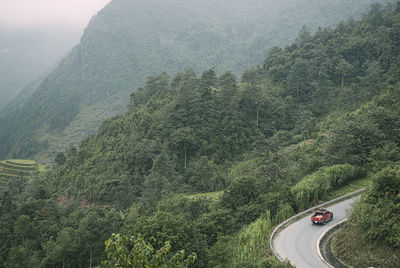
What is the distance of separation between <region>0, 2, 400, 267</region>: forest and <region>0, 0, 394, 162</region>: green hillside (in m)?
77.0

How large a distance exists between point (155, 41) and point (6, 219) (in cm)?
15656

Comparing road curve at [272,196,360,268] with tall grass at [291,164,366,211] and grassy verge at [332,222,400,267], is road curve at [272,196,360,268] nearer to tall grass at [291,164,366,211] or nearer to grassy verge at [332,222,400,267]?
grassy verge at [332,222,400,267]

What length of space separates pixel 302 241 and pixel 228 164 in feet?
92.1

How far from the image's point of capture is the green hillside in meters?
137

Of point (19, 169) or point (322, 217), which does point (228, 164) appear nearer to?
point (322, 217)

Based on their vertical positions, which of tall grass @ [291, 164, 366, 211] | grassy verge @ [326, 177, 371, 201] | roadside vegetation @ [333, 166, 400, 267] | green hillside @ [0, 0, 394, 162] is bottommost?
grassy verge @ [326, 177, 371, 201]

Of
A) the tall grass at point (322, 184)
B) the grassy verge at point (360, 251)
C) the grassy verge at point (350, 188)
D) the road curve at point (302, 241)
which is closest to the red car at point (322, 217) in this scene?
the road curve at point (302, 241)

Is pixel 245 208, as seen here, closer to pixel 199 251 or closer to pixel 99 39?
pixel 199 251

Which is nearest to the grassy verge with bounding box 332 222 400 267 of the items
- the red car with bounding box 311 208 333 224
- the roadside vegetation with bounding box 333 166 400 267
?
the roadside vegetation with bounding box 333 166 400 267

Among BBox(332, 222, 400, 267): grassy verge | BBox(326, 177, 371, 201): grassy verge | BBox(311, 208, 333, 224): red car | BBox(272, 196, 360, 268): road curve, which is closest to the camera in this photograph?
BBox(332, 222, 400, 267): grassy verge

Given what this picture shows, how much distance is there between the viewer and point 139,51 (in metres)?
165

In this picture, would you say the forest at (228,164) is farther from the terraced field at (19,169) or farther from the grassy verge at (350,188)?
the terraced field at (19,169)

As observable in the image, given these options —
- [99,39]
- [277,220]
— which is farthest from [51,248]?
[99,39]

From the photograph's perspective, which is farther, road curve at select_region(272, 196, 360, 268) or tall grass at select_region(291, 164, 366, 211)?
tall grass at select_region(291, 164, 366, 211)
